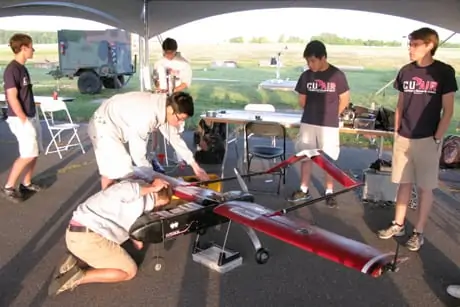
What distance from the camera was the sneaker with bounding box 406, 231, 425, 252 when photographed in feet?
12.7

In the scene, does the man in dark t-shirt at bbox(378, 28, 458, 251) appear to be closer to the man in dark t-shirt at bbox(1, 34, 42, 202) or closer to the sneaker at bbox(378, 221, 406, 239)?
the sneaker at bbox(378, 221, 406, 239)

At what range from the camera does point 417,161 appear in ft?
12.6

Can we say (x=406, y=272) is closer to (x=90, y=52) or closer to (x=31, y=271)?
(x=31, y=271)

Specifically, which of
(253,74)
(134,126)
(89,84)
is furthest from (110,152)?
(253,74)

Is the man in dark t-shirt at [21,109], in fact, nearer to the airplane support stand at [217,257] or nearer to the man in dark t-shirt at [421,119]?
the airplane support stand at [217,257]

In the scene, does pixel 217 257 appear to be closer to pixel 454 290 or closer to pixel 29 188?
pixel 454 290

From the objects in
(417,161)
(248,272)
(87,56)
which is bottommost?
(248,272)

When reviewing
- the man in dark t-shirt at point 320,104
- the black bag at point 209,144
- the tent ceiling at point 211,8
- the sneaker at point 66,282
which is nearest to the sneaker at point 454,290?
the man in dark t-shirt at point 320,104

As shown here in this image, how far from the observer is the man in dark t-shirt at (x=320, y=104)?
4.70m

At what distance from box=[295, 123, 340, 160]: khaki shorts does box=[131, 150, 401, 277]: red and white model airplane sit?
112 cm

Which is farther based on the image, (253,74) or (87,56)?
(253,74)

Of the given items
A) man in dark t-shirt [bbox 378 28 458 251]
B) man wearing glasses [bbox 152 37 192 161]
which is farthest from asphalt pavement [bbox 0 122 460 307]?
man wearing glasses [bbox 152 37 192 161]

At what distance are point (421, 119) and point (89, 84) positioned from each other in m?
13.8

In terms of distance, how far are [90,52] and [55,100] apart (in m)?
10.3
